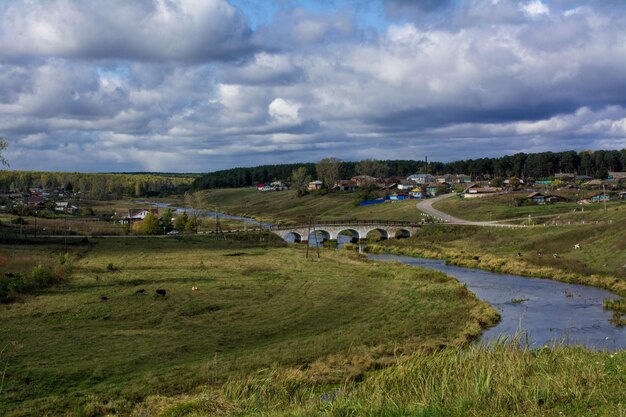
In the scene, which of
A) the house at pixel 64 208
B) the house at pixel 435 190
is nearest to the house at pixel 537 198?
the house at pixel 435 190

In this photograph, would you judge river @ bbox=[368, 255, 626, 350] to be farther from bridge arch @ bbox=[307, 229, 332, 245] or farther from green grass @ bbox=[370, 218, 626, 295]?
bridge arch @ bbox=[307, 229, 332, 245]

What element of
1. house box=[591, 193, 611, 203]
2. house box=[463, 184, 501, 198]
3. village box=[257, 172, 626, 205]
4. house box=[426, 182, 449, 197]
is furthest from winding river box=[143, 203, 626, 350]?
house box=[426, 182, 449, 197]

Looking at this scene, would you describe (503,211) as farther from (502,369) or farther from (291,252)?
(502,369)

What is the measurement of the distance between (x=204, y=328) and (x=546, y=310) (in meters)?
25.8

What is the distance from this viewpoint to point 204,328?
37.5m

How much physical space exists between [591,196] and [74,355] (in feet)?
412

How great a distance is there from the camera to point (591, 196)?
13262cm

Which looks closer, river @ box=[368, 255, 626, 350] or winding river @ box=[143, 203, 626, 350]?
winding river @ box=[143, 203, 626, 350]

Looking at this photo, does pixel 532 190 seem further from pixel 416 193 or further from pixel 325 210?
pixel 325 210

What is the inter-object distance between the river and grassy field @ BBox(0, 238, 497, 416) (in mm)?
2526

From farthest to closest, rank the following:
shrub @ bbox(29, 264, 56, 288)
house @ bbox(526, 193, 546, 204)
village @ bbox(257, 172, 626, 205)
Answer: village @ bbox(257, 172, 626, 205) < house @ bbox(526, 193, 546, 204) < shrub @ bbox(29, 264, 56, 288)

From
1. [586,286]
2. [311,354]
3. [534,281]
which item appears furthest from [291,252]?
[311,354]

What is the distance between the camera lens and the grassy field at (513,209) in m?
99.8

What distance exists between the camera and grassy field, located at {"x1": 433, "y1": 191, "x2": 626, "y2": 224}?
99812 millimetres
